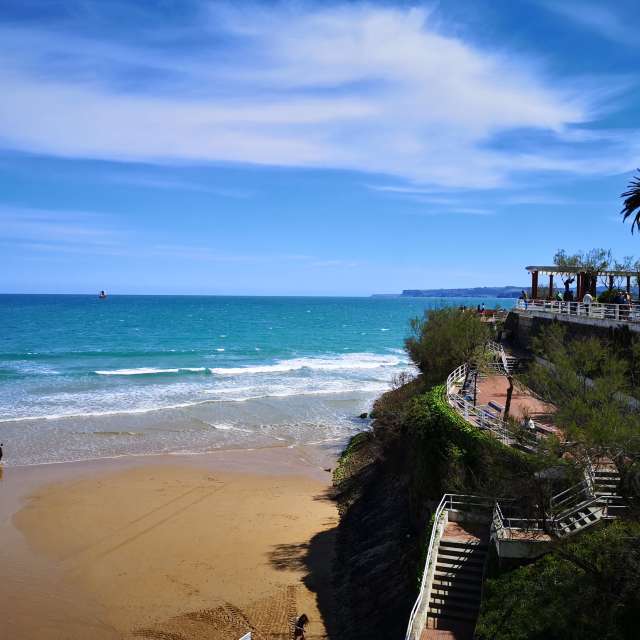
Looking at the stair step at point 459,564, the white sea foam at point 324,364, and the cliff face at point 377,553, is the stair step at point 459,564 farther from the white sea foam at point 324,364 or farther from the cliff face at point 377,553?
the white sea foam at point 324,364

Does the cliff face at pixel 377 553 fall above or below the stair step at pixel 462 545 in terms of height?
below

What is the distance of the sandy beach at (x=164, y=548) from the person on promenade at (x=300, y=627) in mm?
327

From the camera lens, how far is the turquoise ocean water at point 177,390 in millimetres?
35906

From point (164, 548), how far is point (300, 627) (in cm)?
747

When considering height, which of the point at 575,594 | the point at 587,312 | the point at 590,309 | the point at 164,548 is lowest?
the point at 164,548

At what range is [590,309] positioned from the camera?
84.5 ft

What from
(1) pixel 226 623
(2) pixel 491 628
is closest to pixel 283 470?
(1) pixel 226 623

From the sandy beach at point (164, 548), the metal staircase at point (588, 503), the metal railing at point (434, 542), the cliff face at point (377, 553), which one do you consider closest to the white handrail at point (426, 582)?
the metal railing at point (434, 542)

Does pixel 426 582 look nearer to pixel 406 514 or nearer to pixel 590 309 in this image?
pixel 406 514

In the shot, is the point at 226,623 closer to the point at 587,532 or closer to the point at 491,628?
the point at 491,628

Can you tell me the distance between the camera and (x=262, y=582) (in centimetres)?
2009

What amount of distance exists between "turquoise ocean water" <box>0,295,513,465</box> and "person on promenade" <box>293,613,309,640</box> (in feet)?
58.6

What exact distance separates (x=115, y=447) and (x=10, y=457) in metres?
5.06

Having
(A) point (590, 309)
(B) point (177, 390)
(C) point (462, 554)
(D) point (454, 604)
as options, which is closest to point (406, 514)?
(C) point (462, 554)
